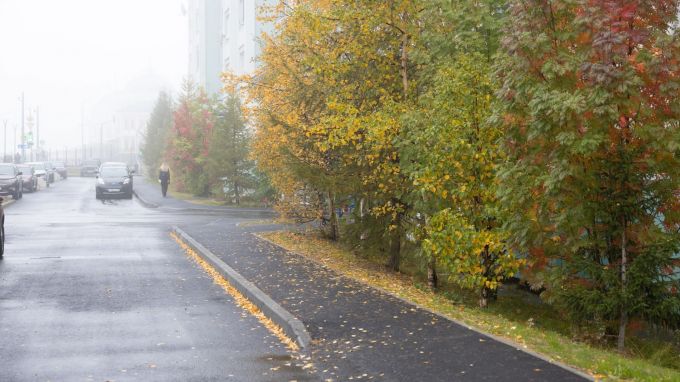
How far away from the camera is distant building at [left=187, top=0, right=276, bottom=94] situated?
137 feet

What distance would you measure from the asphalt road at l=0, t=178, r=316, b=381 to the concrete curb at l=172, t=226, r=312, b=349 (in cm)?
24

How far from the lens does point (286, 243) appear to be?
18.4 metres

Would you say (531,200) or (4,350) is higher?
(531,200)

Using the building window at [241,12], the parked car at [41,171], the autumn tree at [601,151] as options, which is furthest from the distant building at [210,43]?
the autumn tree at [601,151]

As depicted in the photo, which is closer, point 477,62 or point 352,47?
point 477,62

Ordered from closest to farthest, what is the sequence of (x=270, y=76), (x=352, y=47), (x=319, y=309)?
(x=319, y=309)
(x=352, y=47)
(x=270, y=76)

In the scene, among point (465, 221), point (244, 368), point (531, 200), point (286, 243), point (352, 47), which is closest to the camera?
point (244, 368)

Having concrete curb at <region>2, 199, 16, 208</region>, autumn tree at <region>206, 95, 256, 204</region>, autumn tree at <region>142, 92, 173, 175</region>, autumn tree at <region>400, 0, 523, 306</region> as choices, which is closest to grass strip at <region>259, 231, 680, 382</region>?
autumn tree at <region>400, 0, 523, 306</region>

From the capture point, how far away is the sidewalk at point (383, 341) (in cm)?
659

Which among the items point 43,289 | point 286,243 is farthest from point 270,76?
point 43,289

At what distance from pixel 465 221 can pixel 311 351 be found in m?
4.51

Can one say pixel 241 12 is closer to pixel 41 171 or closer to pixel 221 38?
pixel 221 38

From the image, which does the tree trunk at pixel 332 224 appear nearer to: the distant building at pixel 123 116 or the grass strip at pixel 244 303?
the grass strip at pixel 244 303

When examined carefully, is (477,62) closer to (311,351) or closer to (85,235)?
(311,351)
